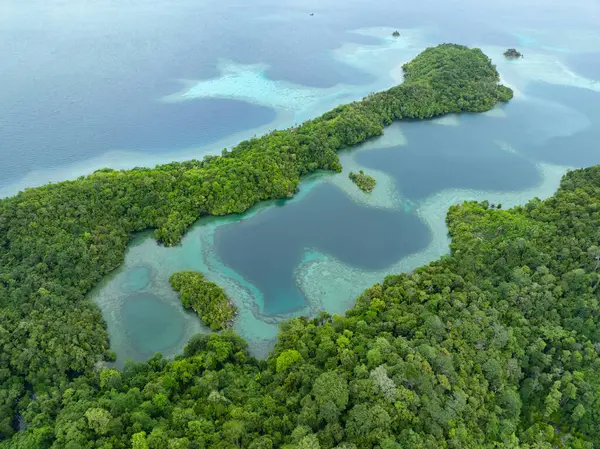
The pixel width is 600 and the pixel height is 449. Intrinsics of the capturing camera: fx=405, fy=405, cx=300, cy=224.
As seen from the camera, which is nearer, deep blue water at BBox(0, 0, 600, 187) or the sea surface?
the sea surface

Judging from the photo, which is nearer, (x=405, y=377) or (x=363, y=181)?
(x=405, y=377)

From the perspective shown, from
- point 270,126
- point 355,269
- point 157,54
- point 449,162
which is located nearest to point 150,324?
point 355,269

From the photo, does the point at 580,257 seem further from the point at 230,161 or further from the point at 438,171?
the point at 230,161

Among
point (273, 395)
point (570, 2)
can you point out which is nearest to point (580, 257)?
point (273, 395)

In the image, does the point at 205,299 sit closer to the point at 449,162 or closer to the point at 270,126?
the point at 270,126

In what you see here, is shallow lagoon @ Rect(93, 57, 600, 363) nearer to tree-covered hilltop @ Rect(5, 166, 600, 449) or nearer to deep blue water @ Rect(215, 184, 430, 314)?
deep blue water @ Rect(215, 184, 430, 314)

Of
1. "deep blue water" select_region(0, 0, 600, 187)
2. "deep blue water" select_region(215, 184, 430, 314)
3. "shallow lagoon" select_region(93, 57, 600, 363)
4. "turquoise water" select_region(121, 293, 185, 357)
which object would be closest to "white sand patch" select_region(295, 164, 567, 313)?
"shallow lagoon" select_region(93, 57, 600, 363)

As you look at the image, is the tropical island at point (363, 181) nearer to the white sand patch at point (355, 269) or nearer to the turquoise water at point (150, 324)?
the white sand patch at point (355, 269)
